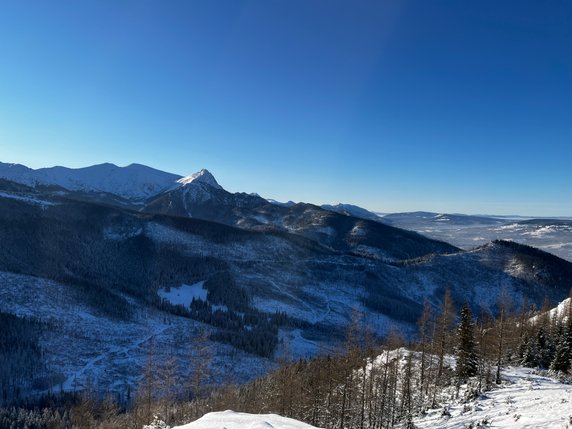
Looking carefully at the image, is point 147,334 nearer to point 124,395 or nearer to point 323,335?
point 124,395

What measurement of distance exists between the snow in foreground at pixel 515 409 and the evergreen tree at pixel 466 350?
178 inches

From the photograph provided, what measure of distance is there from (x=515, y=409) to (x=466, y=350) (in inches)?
926

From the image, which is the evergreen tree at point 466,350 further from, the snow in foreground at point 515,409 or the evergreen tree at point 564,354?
the evergreen tree at point 564,354

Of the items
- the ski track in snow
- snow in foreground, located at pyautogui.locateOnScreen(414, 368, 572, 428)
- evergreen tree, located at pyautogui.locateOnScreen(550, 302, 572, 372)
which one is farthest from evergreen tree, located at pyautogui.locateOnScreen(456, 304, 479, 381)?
the ski track in snow

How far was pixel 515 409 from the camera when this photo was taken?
119 ft

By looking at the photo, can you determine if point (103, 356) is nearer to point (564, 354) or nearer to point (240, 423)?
point (240, 423)

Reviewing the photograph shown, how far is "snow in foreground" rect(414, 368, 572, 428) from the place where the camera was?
3077 centimetres

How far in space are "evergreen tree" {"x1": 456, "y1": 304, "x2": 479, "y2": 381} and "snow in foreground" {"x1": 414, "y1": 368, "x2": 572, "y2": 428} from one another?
14.8 feet

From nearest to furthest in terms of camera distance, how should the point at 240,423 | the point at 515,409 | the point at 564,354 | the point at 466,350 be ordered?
the point at 240,423 → the point at 515,409 → the point at 466,350 → the point at 564,354

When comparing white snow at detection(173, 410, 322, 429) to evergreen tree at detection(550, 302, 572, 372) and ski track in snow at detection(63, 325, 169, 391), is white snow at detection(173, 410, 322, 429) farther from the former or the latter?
ski track in snow at detection(63, 325, 169, 391)

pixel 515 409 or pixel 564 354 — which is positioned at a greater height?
pixel 515 409

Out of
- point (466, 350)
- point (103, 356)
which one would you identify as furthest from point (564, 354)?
point (103, 356)

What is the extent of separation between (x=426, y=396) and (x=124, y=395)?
305ft

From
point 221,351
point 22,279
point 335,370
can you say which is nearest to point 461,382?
point 335,370
